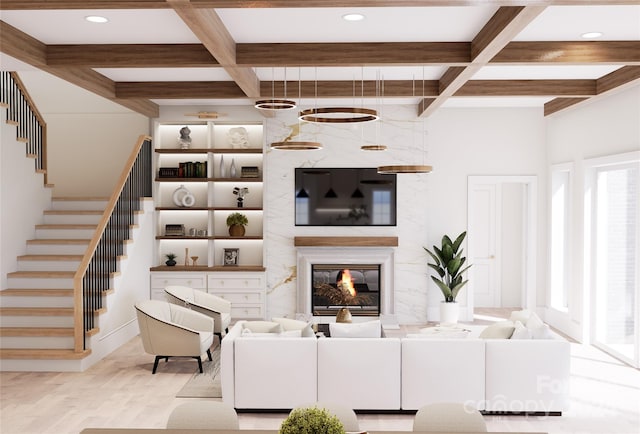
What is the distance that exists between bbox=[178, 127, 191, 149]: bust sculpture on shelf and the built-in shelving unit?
0.24 ft

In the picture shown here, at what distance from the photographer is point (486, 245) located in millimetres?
10477

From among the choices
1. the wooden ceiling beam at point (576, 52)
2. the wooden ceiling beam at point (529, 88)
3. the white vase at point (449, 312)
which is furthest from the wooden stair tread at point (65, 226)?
the wooden ceiling beam at point (576, 52)

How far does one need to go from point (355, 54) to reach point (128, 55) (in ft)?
6.47

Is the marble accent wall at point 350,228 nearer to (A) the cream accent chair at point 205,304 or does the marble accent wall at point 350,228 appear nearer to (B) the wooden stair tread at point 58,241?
(A) the cream accent chair at point 205,304

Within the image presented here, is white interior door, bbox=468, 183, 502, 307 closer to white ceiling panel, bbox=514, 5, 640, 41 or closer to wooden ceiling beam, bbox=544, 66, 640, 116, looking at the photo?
wooden ceiling beam, bbox=544, 66, 640, 116

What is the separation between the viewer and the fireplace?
8.88m

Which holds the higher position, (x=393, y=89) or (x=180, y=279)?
(x=393, y=89)

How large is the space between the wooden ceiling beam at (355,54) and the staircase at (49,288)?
3.56 meters

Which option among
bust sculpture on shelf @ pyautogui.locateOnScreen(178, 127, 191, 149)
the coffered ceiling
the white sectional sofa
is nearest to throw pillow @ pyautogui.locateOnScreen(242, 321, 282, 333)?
the white sectional sofa

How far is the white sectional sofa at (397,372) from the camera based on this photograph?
4988 millimetres

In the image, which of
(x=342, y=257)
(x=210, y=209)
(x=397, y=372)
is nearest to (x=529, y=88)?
(x=342, y=257)

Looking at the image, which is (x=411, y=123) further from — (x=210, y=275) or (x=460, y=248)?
(x=210, y=275)

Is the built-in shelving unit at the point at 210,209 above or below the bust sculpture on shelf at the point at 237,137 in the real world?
below

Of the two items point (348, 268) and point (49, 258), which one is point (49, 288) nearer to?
point (49, 258)
